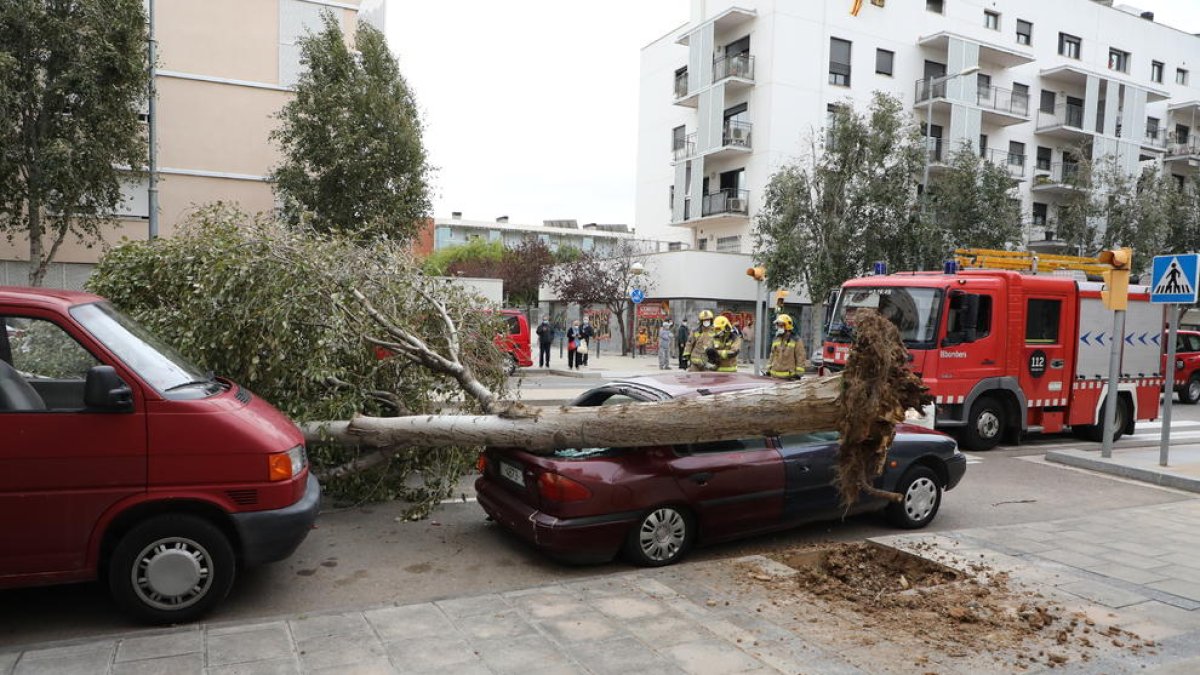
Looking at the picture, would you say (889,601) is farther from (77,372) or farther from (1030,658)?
(77,372)

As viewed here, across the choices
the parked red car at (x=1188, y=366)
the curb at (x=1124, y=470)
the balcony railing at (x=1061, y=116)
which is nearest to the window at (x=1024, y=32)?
the balcony railing at (x=1061, y=116)

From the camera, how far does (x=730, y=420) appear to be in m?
5.02

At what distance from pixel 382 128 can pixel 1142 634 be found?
63.1 ft

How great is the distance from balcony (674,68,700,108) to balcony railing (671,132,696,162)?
1.49 meters

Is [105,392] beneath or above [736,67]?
beneath

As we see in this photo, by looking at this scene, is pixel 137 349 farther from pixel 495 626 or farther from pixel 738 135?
pixel 738 135

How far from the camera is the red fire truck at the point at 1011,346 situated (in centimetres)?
1071

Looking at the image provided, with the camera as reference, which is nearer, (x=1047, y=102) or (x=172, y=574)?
(x=172, y=574)

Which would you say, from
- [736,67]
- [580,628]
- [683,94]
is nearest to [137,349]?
[580,628]

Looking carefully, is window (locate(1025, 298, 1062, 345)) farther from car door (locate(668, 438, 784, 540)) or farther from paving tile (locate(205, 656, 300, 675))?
paving tile (locate(205, 656, 300, 675))

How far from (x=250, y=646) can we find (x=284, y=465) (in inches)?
39.6

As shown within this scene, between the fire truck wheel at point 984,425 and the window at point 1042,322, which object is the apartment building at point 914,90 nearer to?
the window at point 1042,322

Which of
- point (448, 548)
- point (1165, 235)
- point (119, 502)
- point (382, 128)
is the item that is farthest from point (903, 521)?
point (1165, 235)

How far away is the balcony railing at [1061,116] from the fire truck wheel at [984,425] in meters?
34.5
